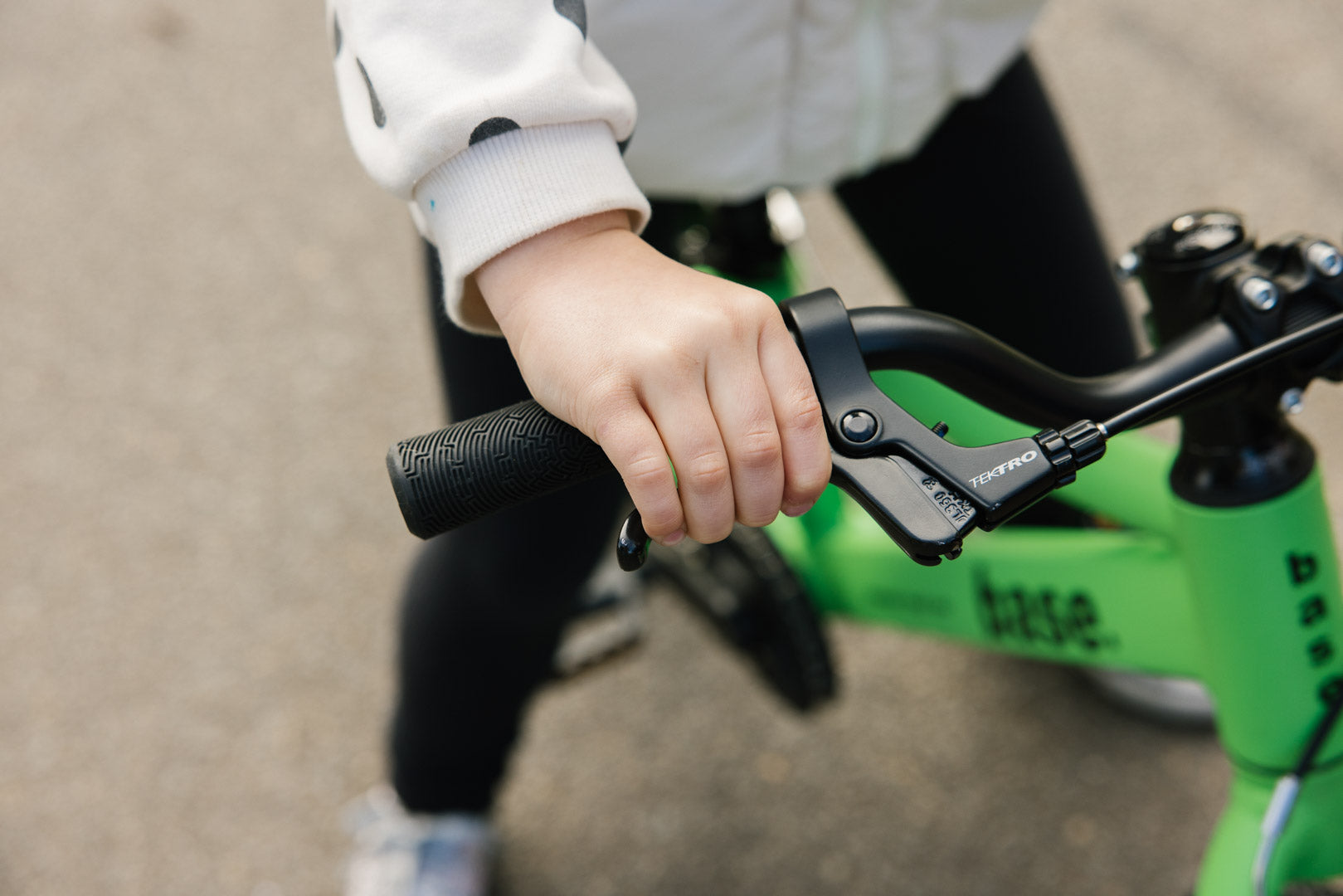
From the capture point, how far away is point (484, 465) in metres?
0.51

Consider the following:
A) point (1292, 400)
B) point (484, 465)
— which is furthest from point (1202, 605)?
point (484, 465)

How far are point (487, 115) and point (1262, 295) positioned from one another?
0.45 metres

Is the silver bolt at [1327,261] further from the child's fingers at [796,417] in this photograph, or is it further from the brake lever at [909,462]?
the child's fingers at [796,417]

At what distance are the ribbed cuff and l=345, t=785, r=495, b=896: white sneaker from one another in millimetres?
918

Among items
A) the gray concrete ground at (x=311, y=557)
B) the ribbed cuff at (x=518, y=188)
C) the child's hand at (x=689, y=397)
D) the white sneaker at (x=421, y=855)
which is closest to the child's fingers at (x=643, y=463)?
the child's hand at (x=689, y=397)

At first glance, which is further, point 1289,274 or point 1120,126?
point 1120,126

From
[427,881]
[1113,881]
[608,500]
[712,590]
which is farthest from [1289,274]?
[427,881]

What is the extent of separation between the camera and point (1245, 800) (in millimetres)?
765

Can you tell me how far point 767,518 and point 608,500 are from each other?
19.0 inches

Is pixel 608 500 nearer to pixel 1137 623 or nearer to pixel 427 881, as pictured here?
pixel 1137 623

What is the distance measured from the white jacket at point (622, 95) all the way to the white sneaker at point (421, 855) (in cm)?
85

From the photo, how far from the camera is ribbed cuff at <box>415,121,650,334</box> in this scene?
564 mm

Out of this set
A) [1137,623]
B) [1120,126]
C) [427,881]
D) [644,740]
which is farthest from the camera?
[1120,126]

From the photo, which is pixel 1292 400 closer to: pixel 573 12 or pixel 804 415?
pixel 804 415
